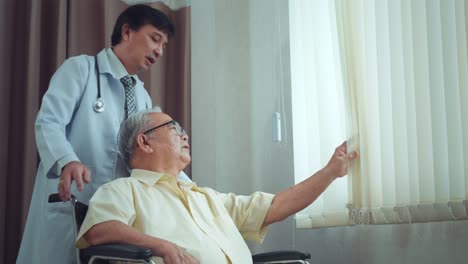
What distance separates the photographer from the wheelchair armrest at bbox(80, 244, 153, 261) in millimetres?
1429

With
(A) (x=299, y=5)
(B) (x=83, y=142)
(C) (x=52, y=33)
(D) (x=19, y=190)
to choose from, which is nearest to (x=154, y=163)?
(B) (x=83, y=142)

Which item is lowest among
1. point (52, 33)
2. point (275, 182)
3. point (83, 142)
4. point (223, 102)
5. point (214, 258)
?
point (214, 258)

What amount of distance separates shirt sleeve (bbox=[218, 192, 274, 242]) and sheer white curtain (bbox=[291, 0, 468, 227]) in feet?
1.30

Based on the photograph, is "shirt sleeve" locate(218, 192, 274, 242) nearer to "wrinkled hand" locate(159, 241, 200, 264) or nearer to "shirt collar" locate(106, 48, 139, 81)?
"wrinkled hand" locate(159, 241, 200, 264)

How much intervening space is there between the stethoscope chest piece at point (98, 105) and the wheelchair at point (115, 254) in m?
0.36

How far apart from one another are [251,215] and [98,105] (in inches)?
25.7

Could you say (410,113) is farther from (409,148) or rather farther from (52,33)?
(52,33)

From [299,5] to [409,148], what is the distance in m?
0.79

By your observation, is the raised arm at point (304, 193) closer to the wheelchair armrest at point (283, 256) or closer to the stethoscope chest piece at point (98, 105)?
the wheelchair armrest at point (283, 256)

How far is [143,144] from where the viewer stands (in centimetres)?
193

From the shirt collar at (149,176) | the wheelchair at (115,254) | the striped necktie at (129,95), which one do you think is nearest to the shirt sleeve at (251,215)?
the wheelchair at (115,254)

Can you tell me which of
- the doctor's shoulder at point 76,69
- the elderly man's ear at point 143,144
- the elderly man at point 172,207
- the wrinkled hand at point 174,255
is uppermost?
the doctor's shoulder at point 76,69

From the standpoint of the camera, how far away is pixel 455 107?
2072 millimetres

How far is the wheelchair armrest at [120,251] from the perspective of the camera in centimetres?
143
